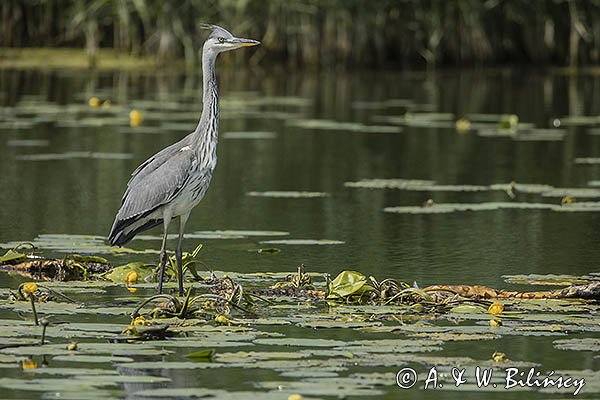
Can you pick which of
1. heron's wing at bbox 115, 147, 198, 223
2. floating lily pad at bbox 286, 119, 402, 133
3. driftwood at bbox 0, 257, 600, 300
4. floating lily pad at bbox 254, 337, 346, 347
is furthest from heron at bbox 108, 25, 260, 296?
floating lily pad at bbox 286, 119, 402, 133

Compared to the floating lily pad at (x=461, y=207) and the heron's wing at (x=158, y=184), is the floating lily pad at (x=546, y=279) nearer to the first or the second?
the heron's wing at (x=158, y=184)

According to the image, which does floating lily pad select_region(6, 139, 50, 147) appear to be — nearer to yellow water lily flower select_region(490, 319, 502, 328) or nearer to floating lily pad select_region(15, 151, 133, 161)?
floating lily pad select_region(15, 151, 133, 161)

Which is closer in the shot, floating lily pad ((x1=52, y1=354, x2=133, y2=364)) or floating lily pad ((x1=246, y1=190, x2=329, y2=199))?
floating lily pad ((x1=52, y1=354, x2=133, y2=364))

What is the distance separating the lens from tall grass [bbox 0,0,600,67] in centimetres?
2306

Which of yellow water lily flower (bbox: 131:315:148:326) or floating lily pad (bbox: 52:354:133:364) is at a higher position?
yellow water lily flower (bbox: 131:315:148:326)

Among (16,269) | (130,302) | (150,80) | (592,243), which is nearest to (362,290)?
(130,302)

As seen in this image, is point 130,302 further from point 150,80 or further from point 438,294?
point 150,80

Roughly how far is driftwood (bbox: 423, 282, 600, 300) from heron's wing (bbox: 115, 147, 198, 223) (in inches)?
52.5

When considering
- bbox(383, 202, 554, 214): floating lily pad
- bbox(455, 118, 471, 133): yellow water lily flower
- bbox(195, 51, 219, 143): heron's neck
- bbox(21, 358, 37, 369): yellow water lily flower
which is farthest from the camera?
bbox(455, 118, 471, 133): yellow water lily flower

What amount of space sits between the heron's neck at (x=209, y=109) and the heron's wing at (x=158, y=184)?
12 cm

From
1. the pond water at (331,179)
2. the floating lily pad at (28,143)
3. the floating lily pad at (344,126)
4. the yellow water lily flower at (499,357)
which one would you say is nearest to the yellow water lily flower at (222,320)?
the pond water at (331,179)

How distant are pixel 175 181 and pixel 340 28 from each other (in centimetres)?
1641

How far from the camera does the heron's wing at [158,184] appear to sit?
7297mm

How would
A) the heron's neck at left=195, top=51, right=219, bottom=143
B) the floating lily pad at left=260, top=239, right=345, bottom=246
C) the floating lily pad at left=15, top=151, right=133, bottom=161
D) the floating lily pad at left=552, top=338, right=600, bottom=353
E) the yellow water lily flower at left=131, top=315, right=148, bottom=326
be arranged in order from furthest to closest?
the floating lily pad at left=15, top=151, right=133, bottom=161 → the floating lily pad at left=260, top=239, right=345, bottom=246 → the heron's neck at left=195, top=51, right=219, bottom=143 → the yellow water lily flower at left=131, top=315, right=148, bottom=326 → the floating lily pad at left=552, top=338, right=600, bottom=353
